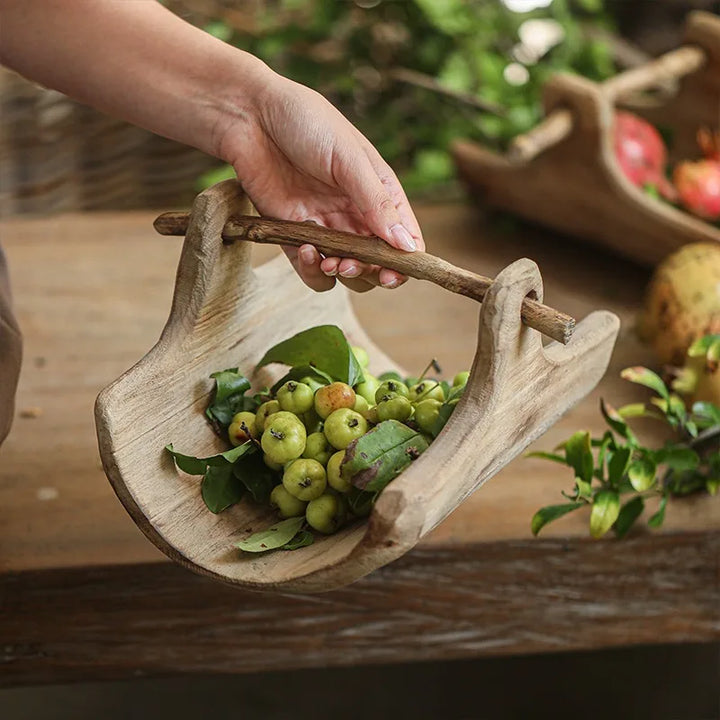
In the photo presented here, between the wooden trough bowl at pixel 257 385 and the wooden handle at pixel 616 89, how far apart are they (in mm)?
654

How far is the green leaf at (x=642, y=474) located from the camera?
3.90ft

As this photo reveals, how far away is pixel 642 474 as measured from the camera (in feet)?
3.93

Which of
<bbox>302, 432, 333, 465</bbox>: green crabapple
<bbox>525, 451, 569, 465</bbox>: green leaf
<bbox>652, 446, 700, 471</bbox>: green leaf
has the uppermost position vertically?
<bbox>302, 432, 333, 465</bbox>: green crabapple

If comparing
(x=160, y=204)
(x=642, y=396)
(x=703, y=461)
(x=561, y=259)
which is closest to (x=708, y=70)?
(x=561, y=259)

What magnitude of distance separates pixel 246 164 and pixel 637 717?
130 cm

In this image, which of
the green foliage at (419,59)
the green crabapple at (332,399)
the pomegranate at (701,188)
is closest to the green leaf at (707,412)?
the green crabapple at (332,399)

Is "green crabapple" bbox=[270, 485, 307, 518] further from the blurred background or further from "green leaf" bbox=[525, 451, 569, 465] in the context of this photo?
the blurred background

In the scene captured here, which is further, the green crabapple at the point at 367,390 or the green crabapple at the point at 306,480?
the green crabapple at the point at 367,390

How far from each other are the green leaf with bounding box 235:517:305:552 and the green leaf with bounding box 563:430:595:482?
0.41 meters

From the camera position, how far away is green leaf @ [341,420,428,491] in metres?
0.87

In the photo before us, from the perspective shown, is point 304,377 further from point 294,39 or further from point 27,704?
point 294,39

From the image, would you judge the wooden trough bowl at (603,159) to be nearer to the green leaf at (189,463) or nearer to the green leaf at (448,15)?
the green leaf at (448,15)

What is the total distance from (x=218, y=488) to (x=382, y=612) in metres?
0.40

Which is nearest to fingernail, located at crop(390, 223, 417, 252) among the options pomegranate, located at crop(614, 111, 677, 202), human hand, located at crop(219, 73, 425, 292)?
human hand, located at crop(219, 73, 425, 292)
